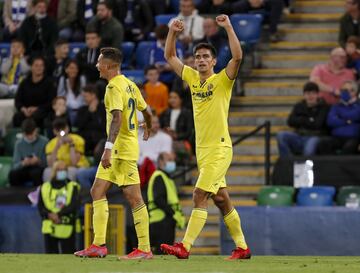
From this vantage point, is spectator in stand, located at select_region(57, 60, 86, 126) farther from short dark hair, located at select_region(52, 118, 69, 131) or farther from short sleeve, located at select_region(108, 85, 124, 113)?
short sleeve, located at select_region(108, 85, 124, 113)

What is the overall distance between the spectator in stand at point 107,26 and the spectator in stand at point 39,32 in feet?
4.07

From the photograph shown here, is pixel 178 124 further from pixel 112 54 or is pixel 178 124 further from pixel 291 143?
pixel 112 54

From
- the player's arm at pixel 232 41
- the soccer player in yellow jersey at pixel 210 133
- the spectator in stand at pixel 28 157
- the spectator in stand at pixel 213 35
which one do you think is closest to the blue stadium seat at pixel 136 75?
the spectator in stand at pixel 213 35

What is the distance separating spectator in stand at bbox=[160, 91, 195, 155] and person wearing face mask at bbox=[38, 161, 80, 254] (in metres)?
2.06

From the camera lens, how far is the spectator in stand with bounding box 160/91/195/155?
23.9m

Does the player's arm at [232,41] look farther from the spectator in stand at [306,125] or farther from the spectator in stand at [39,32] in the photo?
the spectator in stand at [39,32]

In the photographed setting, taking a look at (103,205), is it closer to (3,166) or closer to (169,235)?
(169,235)

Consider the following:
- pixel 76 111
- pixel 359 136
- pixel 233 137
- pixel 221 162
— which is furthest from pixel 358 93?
pixel 221 162

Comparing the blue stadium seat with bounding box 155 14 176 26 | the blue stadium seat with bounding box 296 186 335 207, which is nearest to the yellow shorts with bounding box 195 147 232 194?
Result: the blue stadium seat with bounding box 296 186 335 207

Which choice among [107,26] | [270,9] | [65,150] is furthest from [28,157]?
[270,9]

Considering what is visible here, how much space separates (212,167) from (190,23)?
32.5ft

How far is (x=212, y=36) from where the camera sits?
992 inches

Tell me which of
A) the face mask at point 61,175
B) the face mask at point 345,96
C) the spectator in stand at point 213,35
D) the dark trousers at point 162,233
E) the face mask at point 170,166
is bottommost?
the dark trousers at point 162,233

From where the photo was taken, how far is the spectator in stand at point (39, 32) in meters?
27.4
